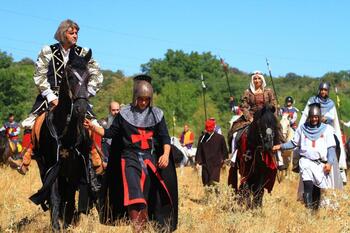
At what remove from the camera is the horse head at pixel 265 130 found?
10134 millimetres

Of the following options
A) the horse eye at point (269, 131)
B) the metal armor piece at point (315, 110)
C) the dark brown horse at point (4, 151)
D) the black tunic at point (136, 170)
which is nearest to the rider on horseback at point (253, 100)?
the metal armor piece at point (315, 110)

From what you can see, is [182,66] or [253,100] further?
[182,66]


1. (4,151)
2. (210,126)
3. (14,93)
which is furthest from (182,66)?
(210,126)

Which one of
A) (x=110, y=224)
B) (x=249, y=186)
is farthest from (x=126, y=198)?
(x=249, y=186)

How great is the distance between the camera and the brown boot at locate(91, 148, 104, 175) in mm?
7910

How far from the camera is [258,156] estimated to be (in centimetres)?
1058

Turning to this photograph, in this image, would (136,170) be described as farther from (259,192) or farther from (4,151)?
(4,151)

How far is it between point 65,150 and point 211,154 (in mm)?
8634

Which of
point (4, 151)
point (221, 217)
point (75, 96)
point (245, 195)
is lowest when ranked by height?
point (221, 217)

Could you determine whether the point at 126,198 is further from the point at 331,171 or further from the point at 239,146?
the point at 331,171

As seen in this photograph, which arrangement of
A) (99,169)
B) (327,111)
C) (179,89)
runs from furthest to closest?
(179,89), (327,111), (99,169)

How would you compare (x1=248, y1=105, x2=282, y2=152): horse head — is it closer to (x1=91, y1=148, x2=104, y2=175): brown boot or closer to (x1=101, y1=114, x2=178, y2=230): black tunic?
(x1=101, y1=114, x2=178, y2=230): black tunic

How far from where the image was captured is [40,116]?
318 inches

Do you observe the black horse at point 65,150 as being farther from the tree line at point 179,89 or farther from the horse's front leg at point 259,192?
the tree line at point 179,89
